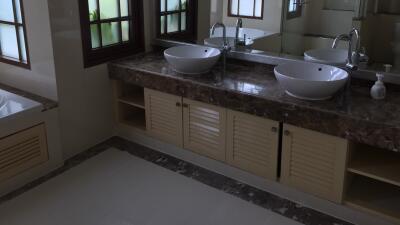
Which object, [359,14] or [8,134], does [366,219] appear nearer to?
[359,14]

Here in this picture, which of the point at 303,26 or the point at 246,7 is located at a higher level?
the point at 246,7

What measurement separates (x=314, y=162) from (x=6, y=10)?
8.37 ft

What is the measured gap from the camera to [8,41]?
3.28 m

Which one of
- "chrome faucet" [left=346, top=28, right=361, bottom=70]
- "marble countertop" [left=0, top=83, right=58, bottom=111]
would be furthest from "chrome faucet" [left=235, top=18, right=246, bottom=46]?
"marble countertop" [left=0, top=83, right=58, bottom=111]

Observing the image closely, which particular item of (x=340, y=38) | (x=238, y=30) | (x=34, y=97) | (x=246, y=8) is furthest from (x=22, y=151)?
(x=340, y=38)

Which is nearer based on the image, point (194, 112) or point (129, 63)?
point (194, 112)

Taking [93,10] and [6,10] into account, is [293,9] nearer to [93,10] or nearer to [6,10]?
[93,10]

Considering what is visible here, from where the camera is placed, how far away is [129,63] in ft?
10.9

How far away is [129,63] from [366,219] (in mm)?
2068

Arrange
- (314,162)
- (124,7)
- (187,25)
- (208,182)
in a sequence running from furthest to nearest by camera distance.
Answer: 1. (187,25)
2. (124,7)
3. (208,182)
4. (314,162)

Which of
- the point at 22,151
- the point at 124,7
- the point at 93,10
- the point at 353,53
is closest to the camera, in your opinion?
the point at 353,53

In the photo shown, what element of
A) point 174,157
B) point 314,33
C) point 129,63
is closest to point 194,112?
point 174,157

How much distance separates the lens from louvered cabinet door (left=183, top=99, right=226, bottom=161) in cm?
285

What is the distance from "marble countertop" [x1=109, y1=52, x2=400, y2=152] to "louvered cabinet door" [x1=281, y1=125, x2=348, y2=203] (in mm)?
74
